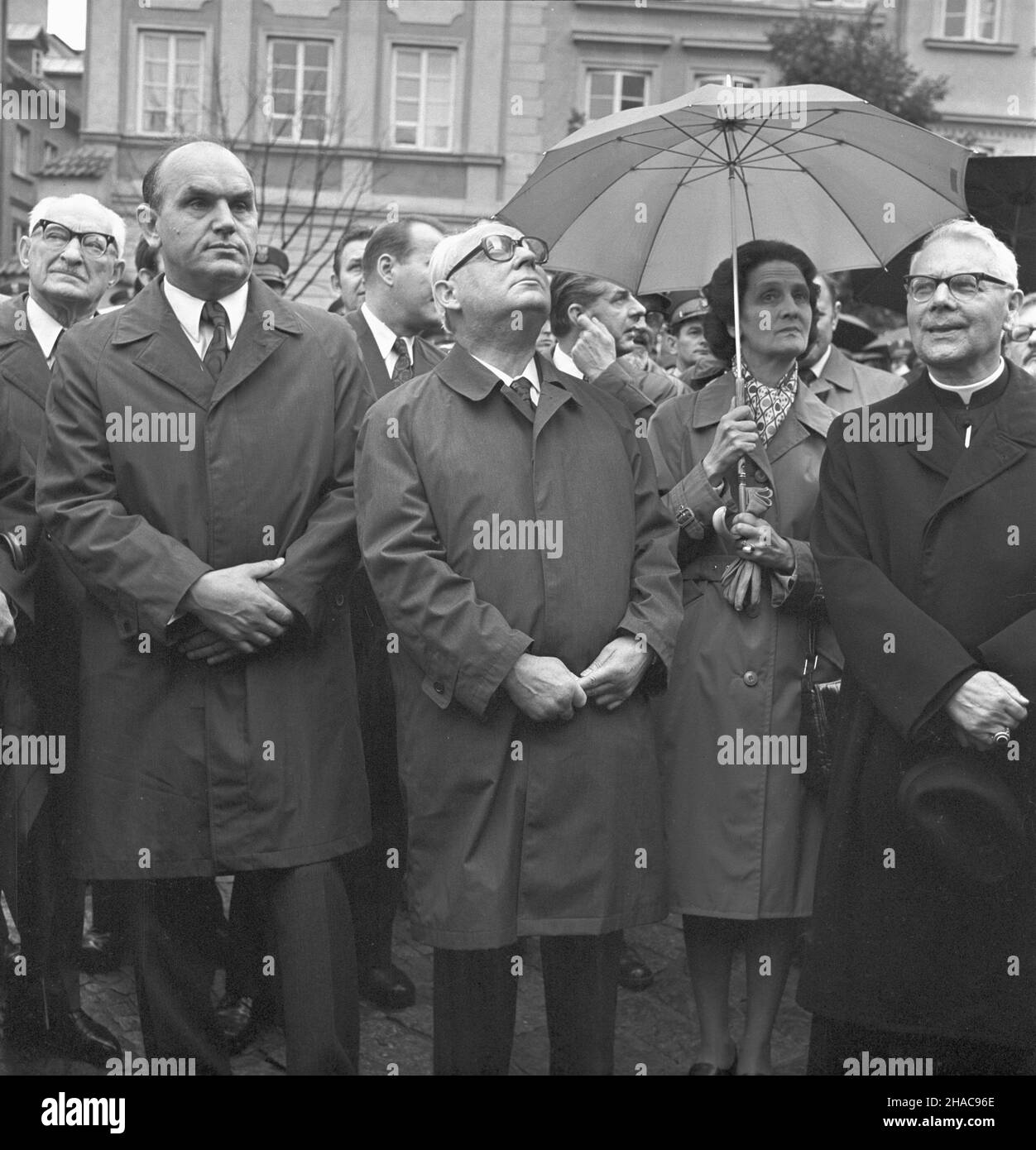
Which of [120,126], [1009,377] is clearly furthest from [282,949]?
[120,126]

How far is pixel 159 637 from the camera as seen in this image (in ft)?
12.8

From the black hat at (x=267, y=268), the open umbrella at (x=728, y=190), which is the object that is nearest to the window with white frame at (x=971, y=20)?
the black hat at (x=267, y=268)

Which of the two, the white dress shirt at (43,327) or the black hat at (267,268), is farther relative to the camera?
the black hat at (267,268)

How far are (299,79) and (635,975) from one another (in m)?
19.6

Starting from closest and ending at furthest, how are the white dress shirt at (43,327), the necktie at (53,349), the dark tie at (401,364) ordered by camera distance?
the necktie at (53,349) < the white dress shirt at (43,327) < the dark tie at (401,364)

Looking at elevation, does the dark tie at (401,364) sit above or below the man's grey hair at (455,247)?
below

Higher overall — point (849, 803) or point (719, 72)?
point (719, 72)

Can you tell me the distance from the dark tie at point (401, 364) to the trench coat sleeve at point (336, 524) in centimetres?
109

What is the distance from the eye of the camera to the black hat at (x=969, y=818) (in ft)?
12.6

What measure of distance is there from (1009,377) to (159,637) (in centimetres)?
220

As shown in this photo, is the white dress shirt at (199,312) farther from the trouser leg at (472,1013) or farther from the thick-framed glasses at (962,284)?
the thick-framed glasses at (962,284)
